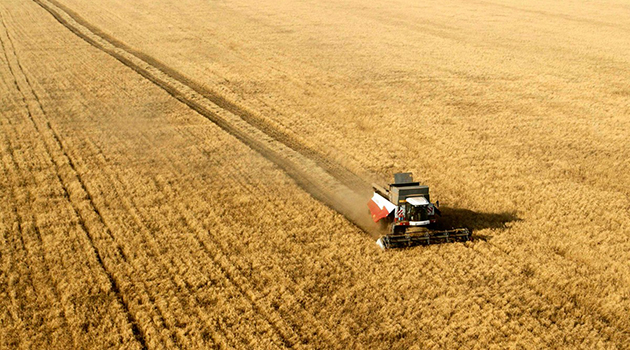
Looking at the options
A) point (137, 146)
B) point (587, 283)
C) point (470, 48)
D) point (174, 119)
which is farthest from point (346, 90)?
point (587, 283)

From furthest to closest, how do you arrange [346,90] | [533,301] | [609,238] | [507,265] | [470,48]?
1. [470,48]
2. [346,90]
3. [609,238]
4. [507,265]
5. [533,301]

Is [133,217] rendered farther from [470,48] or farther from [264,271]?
[470,48]

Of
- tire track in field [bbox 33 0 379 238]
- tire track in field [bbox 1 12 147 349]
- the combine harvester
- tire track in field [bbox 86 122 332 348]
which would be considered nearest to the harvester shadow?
the combine harvester

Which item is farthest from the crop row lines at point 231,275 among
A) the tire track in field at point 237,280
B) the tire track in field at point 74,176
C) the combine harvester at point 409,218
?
the combine harvester at point 409,218

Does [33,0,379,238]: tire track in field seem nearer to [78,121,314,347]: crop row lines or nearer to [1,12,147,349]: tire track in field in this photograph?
[78,121,314,347]: crop row lines

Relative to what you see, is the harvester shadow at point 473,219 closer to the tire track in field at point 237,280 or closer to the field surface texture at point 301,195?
the field surface texture at point 301,195

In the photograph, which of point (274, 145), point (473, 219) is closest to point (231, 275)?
point (473, 219)
